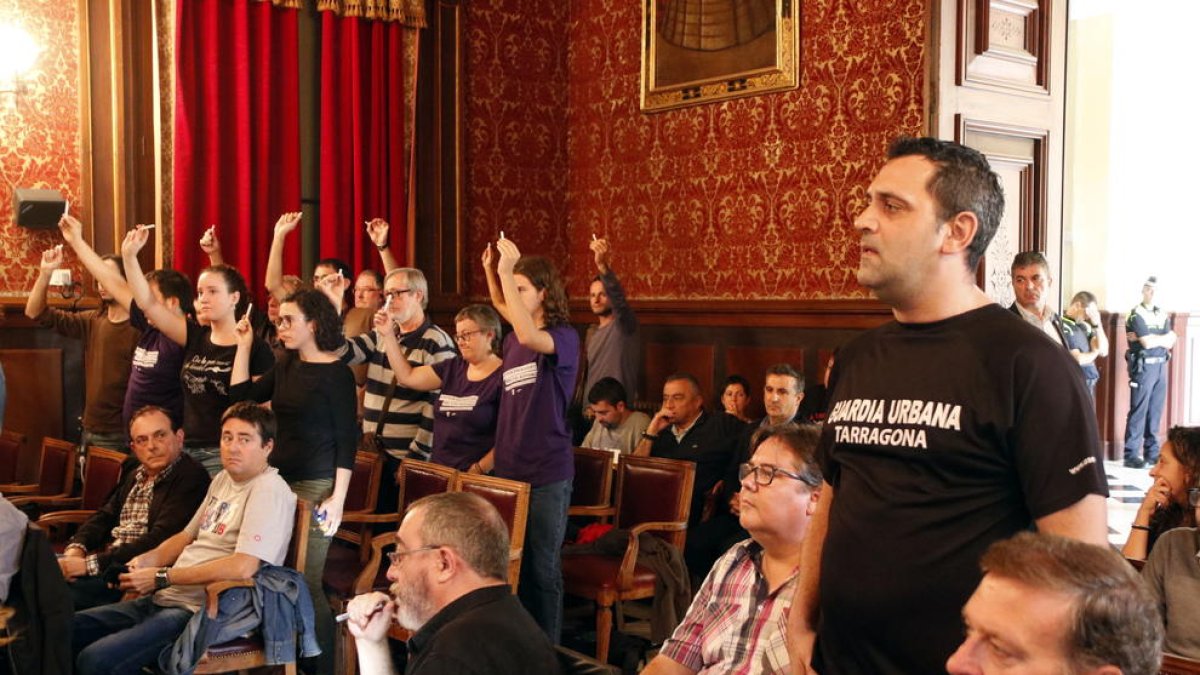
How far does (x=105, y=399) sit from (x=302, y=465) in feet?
6.10

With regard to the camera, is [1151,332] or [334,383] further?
[1151,332]

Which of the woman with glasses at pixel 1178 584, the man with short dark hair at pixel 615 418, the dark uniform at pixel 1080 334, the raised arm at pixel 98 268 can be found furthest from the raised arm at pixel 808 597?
the dark uniform at pixel 1080 334

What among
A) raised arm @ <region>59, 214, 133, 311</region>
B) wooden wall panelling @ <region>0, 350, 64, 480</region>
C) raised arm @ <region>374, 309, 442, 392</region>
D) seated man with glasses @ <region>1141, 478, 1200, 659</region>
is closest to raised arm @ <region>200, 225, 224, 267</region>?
raised arm @ <region>59, 214, 133, 311</region>

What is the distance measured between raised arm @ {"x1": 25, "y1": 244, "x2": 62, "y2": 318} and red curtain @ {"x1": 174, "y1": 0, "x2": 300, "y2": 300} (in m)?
0.95

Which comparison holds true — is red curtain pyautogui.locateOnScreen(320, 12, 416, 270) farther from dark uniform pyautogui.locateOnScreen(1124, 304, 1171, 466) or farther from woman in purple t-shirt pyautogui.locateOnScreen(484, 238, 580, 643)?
dark uniform pyautogui.locateOnScreen(1124, 304, 1171, 466)

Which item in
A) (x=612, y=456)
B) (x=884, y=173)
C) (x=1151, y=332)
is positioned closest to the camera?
(x=884, y=173)

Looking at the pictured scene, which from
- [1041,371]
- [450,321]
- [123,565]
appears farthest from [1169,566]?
[450,321]

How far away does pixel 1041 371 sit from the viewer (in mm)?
1738

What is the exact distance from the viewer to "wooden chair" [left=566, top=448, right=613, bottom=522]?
4.87 m

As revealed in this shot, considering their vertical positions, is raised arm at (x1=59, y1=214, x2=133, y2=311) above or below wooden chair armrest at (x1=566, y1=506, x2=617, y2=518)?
above

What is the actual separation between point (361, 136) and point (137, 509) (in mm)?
3624

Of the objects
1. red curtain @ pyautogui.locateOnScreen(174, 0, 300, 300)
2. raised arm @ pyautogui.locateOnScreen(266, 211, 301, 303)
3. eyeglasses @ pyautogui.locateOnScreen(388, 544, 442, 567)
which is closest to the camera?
eyeglasses @ pyautogui.locateOnScreen(388, 544, 442, 567)

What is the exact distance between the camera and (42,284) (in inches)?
231

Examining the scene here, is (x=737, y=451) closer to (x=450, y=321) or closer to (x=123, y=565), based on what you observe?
(x=123, y=565)
